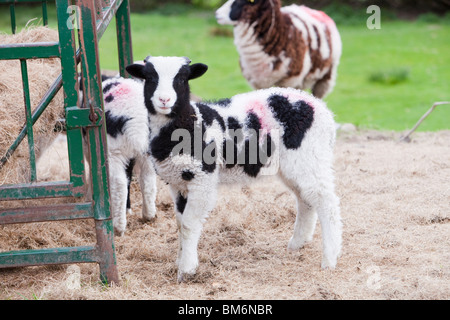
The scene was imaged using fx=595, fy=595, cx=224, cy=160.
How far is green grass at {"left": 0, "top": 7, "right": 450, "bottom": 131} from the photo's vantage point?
A: 9895 mm

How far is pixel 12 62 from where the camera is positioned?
16.5ft

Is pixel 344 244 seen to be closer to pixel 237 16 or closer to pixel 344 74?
pixel 237 16

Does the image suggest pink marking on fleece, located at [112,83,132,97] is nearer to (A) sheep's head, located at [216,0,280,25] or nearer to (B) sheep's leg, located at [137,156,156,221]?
(B) sheep's leg, located at [137,156,156,221]

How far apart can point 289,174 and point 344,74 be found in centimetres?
849

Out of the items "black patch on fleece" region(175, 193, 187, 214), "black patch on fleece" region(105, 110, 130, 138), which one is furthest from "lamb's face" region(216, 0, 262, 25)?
"black patch on fleece" region(175, 193, 187, 214)

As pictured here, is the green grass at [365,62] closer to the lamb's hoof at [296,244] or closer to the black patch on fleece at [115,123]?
the lamb's hoof at [296,244]

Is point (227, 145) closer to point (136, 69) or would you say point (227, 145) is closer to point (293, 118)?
point (293, 118)

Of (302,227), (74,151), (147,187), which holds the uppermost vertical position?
(74,151)

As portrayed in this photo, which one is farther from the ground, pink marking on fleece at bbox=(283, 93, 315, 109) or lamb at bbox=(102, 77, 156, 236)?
pink marking on fleece at bbox=(283, 93, 315, 109)

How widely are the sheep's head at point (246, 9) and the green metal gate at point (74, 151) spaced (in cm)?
379

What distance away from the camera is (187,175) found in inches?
151

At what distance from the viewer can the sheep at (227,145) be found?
12.5 feet

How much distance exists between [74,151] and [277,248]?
1735 mm

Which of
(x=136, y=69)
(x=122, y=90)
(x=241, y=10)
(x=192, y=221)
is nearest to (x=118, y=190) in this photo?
(x=122, y=90)
